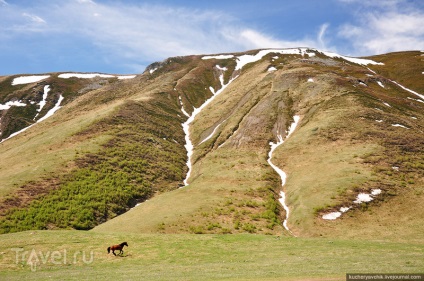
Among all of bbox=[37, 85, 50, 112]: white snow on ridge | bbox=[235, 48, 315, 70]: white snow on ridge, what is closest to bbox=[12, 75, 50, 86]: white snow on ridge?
bbox=[37, 85, 50, 112]: white snow on ridge

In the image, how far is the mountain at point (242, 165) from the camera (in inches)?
1615

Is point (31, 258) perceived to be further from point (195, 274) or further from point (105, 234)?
point (195, 274)

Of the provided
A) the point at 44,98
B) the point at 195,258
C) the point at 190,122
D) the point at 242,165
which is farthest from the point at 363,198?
the point at 44,98

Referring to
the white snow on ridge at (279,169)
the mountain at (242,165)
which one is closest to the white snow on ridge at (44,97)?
the mountain at (242,165)

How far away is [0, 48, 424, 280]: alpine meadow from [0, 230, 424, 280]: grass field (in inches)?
5.9

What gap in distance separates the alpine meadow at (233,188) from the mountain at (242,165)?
290 mm

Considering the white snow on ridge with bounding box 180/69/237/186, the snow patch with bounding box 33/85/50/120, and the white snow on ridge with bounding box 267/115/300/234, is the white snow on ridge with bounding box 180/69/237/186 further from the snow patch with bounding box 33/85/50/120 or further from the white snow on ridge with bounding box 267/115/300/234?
the snow patch with bounding box 33/85/50/120

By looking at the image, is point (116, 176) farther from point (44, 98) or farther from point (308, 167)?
point (44, 98)

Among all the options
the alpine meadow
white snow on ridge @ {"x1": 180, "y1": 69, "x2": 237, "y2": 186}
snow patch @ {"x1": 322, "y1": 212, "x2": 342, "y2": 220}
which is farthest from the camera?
white snow on ridge @ {"x1": 180, "y1": 69, "x2": 237, "y2": 186}

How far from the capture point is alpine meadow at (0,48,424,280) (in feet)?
74.1

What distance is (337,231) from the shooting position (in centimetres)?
3759

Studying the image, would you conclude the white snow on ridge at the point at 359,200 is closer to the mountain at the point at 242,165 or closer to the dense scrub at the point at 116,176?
the mountain at the point at 242,165

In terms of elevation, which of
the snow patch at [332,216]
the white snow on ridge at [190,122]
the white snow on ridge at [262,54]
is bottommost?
the snow patch at [332,216]

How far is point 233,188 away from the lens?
171ft
